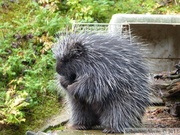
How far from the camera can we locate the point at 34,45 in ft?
19.3

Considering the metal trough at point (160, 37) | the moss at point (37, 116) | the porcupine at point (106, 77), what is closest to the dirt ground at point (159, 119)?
the porcupine at point (106, 77)

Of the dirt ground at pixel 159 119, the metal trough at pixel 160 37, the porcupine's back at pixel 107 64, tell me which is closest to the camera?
the porcupine's back at pixel 107 64

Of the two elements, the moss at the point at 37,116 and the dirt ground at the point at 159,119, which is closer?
the dirt ground at the point at 159,119

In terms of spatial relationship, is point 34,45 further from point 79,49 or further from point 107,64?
point 107,64

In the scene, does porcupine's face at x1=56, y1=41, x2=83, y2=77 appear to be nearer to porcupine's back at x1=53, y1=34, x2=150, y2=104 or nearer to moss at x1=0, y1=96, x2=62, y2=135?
porcupine's back at x1=53, y1=34, x2=150, y2=104

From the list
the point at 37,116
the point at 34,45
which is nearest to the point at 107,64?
the point at 37,116

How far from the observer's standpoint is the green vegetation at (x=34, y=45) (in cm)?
487

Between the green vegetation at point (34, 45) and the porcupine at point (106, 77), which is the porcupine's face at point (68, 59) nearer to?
the porcupine at point (106, 77)

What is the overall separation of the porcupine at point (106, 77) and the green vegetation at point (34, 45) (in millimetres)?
1443

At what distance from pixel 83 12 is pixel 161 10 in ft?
4.22

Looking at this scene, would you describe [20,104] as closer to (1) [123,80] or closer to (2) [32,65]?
(2) [32,65]

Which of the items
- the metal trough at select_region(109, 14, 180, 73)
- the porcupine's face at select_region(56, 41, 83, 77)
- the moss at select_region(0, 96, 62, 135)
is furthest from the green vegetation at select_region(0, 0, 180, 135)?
the porcupine's face at select_region(56, 41, 83, 77)

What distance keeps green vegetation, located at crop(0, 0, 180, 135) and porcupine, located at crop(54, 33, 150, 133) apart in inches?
56.8

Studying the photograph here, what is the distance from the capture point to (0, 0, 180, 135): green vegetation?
16.0 feet
